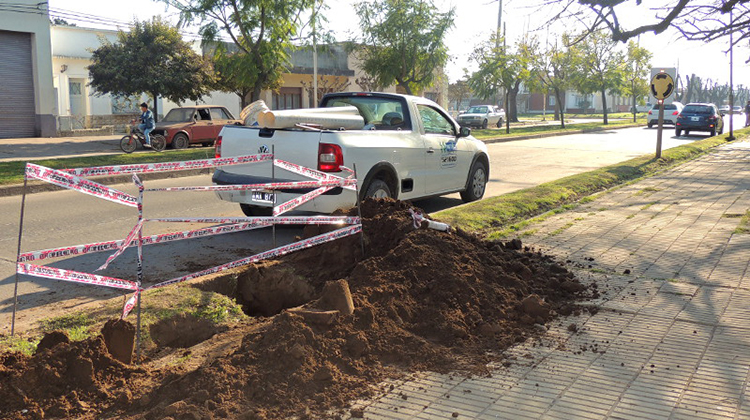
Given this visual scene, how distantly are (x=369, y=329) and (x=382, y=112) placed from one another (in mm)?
5743

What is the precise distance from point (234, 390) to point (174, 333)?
58.7 inches

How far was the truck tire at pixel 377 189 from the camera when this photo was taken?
8.76 meters

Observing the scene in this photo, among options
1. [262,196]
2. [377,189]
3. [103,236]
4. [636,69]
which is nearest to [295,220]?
[262,196]

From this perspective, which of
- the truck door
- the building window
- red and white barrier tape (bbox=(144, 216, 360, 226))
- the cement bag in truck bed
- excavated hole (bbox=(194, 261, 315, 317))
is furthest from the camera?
the building window

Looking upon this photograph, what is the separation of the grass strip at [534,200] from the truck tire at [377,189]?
0.75 metres

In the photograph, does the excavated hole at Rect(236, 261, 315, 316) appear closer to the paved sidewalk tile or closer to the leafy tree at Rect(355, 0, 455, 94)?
the paved sidewalk tile

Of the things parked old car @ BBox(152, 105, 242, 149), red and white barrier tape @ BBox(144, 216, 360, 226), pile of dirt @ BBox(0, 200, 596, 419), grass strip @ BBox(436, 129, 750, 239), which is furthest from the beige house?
pile of dirt @ BBox(0, 200, 596, 419)

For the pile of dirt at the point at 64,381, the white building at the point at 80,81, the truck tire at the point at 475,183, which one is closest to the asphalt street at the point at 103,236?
the truck tire at the point at 475,183

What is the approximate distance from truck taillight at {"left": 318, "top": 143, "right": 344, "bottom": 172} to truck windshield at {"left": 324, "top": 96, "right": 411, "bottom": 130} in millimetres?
1644

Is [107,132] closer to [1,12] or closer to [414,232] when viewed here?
[1,12]

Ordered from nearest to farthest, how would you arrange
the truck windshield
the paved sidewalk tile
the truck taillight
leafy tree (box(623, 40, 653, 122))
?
the paved sidewalk tile
the truck taillight
the truck windshield
leafy tree (box(623, 40, 653, 122))

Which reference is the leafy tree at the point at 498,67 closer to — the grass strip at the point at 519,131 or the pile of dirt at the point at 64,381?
the grass strip at the point at 519,131

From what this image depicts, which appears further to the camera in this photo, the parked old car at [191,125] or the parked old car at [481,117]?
the parked old car at [481,117]

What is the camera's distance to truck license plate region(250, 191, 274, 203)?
27.1ft
